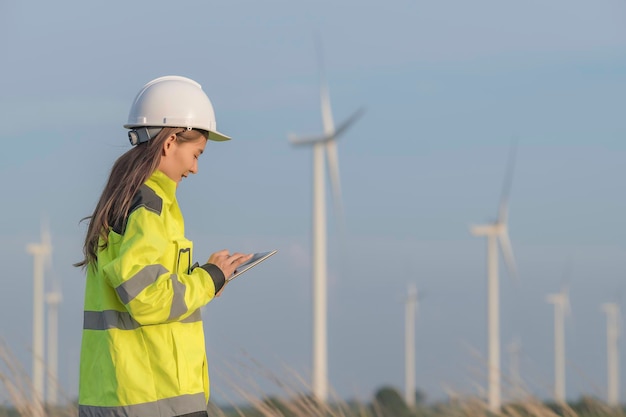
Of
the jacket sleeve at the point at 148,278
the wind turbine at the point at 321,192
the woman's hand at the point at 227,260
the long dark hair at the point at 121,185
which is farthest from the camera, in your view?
the wind turbine at the point at 321,192

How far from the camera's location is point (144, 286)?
4.64 meters

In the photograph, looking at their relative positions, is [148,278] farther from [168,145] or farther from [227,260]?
[168,145]

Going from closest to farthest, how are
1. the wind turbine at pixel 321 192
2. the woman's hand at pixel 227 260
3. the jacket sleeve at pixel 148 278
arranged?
the jacket sleeve at pixel 148 278 < the woman's hand at pixel 227 260 < the wind turbine at pixel 321 192

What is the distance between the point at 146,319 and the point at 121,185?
628 millimetres

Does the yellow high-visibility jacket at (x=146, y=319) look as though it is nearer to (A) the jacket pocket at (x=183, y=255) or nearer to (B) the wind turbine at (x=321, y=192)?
(A) the jacket pocket at (x=183, y=255)

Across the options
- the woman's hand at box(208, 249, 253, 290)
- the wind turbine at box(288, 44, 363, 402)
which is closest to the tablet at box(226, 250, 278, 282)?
the woman's hand at box(208, 249, 253, 290)

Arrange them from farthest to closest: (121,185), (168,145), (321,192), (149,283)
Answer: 1. (321,192)
2. (168,145)
3. (121,185)
4. (149,283)

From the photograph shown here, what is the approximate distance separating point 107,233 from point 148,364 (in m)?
0.61

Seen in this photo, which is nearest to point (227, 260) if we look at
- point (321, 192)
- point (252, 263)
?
point (252, 263)

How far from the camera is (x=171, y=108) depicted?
16.8 feet

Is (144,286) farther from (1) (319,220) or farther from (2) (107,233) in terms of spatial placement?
(1) (319,220)

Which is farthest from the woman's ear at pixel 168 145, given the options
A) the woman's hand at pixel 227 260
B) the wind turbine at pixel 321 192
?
the wind turbine at pixel 321 192

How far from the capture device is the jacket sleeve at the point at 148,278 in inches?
182

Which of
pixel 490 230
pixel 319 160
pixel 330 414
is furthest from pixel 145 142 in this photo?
pixel 490 230
